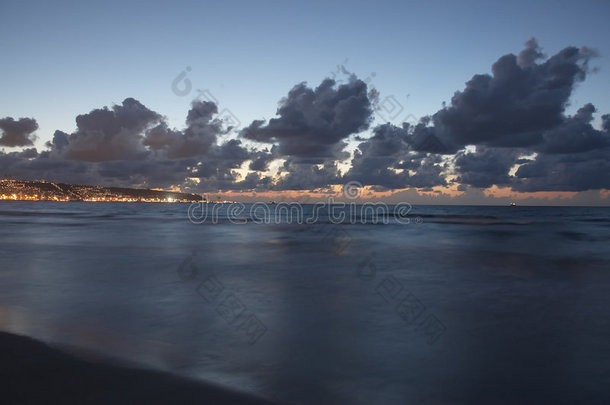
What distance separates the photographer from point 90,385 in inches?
185

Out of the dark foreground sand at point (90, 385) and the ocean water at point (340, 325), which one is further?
the ocean water at point (340, 325)

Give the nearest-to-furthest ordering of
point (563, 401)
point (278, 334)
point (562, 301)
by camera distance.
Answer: point (563, 401) → point (278, 334) → point (562, 301)

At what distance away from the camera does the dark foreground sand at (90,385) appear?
4391mm

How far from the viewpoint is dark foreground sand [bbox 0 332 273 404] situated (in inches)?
173

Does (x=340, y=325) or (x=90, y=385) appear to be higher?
(x=90, y=385)

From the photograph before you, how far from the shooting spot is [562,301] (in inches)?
406

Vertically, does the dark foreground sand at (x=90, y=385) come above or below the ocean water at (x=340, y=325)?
above

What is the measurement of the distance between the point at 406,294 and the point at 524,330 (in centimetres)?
395

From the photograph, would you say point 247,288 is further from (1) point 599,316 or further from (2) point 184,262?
(1) point 599,316

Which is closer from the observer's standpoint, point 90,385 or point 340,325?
point 90,385

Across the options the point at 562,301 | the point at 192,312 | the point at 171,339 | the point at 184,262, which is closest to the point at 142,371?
the point at 171,339

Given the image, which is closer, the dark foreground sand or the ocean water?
the dark foreground sand

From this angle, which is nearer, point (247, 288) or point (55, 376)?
point (55, 376)

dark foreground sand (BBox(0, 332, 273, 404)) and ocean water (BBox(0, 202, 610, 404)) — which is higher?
dark foreground sand (BBox(0, 332, 273, 404))
